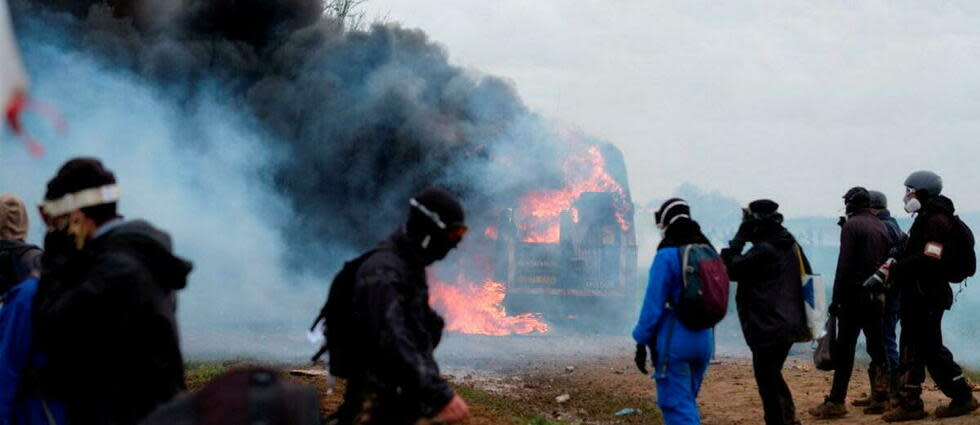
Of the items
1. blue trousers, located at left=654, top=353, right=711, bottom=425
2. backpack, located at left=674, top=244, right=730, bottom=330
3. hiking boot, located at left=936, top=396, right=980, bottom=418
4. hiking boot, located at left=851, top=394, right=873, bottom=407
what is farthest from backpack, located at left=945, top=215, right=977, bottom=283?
blue trousers, located at left=654, top=353, right=711, bottom=425

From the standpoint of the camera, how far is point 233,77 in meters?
21.9

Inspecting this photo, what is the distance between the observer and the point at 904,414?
27.7 feet

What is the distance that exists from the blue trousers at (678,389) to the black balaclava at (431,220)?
7.51 feet

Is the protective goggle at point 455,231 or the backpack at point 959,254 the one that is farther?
the backpack at point 959,254

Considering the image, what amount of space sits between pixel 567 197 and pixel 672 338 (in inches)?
596

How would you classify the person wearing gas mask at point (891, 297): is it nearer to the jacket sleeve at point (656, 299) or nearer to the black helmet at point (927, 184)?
the black helmet at point (927, 184)

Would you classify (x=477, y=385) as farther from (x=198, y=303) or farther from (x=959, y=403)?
(x=198, y=303)

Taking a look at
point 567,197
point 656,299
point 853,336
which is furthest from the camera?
point 567,197

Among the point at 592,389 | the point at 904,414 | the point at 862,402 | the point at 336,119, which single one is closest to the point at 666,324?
→ the point at 904,414

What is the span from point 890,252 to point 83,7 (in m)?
17.0

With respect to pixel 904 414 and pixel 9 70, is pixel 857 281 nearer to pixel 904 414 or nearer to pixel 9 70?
pixel 904 414

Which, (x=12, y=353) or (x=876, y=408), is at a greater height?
(x=12, y=353)

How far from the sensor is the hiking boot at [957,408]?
27.0ft

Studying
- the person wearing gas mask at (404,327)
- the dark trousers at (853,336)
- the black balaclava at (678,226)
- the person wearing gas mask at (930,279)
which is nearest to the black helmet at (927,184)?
the person wearing gas mask at (930,279)
